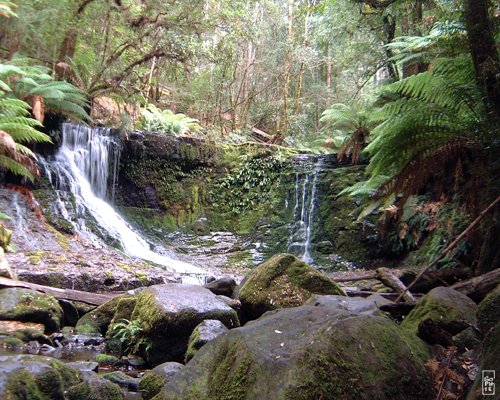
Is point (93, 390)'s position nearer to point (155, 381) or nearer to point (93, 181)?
point (155, 381)

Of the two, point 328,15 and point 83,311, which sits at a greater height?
point 328,15

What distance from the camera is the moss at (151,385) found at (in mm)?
3023

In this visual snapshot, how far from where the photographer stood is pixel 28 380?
2350 mm

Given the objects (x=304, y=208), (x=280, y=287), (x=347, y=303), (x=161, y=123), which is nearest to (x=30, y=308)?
(x=280, y=287)

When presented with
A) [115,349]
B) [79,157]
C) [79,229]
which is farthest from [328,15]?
[115,349]

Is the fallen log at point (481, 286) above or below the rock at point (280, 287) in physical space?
above

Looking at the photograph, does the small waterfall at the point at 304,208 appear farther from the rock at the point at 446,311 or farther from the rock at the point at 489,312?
the rock at the point at 489,312

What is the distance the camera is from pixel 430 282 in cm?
459

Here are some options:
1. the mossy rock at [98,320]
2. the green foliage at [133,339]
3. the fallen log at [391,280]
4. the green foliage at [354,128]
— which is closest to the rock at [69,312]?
the mossy rock at [98,320]

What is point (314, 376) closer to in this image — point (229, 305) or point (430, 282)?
point (229, 305)

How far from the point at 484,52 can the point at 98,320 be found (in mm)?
4508

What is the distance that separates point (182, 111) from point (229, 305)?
13960 mm

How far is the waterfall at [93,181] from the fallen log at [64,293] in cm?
286

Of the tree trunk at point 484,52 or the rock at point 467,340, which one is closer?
the rock at point 467,340
